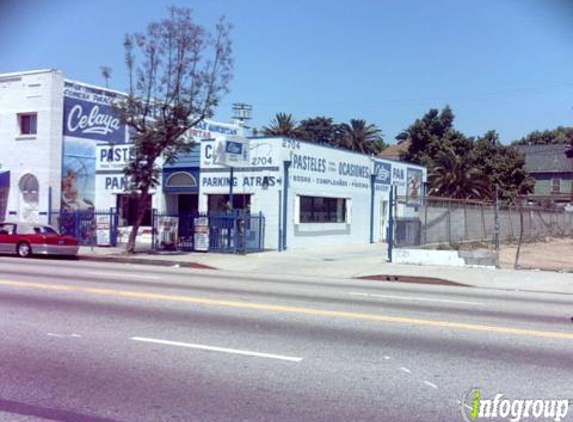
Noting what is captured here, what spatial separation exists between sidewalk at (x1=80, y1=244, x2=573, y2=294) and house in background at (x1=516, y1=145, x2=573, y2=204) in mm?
50532

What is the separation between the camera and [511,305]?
13.0 m

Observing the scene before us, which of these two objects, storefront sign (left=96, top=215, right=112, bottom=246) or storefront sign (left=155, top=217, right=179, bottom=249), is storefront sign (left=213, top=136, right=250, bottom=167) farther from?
storefront sign (left=96, top=215, right=112, bottom=246)

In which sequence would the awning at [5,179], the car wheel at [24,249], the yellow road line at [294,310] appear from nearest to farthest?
the yellow road line at [294,310], the car wheel at [24,249], the awning at [5,179]

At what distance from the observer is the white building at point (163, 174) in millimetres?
27422

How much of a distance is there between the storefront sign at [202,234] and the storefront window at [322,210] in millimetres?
5034

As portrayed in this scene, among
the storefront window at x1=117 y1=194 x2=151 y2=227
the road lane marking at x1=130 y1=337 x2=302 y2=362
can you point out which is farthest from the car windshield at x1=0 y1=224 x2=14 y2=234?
the road lane marking at x1=130 y1=337 x2=302 y2=362

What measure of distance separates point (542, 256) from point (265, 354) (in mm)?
22019

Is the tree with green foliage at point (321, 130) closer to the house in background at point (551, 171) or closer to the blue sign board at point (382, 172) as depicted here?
the house in background at point (551, 171)

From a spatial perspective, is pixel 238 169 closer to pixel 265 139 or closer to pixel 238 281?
pixel 265 139

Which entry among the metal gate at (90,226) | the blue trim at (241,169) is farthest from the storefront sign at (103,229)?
the blue trim at (241,169)

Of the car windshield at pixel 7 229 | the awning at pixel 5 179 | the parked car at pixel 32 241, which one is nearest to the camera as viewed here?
the parked car at pixel 32 241

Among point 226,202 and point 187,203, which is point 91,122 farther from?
point 226,202

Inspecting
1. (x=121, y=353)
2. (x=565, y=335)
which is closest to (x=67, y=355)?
(x=121, y=353)

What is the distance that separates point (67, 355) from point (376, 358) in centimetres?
356
